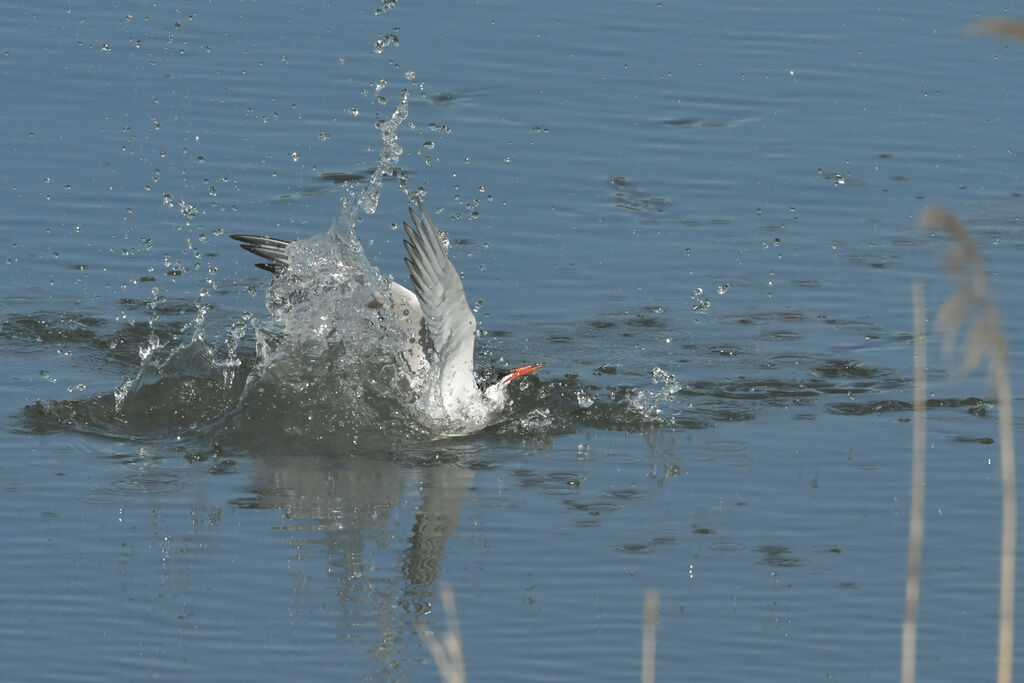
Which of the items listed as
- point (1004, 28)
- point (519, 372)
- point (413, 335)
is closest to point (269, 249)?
point (413, 335)

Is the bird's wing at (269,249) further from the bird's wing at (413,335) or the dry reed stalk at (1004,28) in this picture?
the dry reed stalk at (1004,28)

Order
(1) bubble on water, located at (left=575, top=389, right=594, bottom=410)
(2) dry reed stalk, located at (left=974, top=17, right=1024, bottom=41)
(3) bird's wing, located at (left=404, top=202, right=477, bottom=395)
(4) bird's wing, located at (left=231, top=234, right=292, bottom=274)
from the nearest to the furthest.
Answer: (2) dry reed stalk, located at (left=974, top=17, right=1024, bottom=41) < (3) bird's wing, located at (left=404, top=202, right=477, bottom=395) < (1) bubble on water, located at (left=575, top=389, right=594, bottom=410) < (4) bird's wing, located at (left=231, top=234, right=292, bottom=274)

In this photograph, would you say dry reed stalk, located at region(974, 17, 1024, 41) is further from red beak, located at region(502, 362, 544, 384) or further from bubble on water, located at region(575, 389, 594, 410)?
red beak, located at region(502, 362, 544, 384)

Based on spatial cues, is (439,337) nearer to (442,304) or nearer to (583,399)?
(442,304)

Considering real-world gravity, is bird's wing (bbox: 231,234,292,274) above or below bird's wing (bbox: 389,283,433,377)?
above

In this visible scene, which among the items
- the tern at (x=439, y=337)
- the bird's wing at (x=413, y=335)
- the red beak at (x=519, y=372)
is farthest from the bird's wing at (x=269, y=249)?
the red beak at (x=519, y=372)

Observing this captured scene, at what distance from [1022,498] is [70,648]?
13.8ft

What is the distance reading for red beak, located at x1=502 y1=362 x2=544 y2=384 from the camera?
887 cm

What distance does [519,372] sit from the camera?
896cm

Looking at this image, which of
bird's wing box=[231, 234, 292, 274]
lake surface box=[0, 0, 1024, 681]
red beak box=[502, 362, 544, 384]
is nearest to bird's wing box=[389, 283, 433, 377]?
lake surface box=[0, 0, 1024, 681]

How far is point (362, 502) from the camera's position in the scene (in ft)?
24.1

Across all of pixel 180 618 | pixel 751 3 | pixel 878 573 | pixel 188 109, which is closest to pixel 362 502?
pixel 180 618

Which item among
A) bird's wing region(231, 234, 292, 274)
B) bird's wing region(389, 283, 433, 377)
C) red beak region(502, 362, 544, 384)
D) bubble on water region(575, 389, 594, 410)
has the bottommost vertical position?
bubble on water region(575, 389, 594, 410)

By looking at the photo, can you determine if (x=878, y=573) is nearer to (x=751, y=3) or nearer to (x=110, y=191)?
(x=110, y=191)
